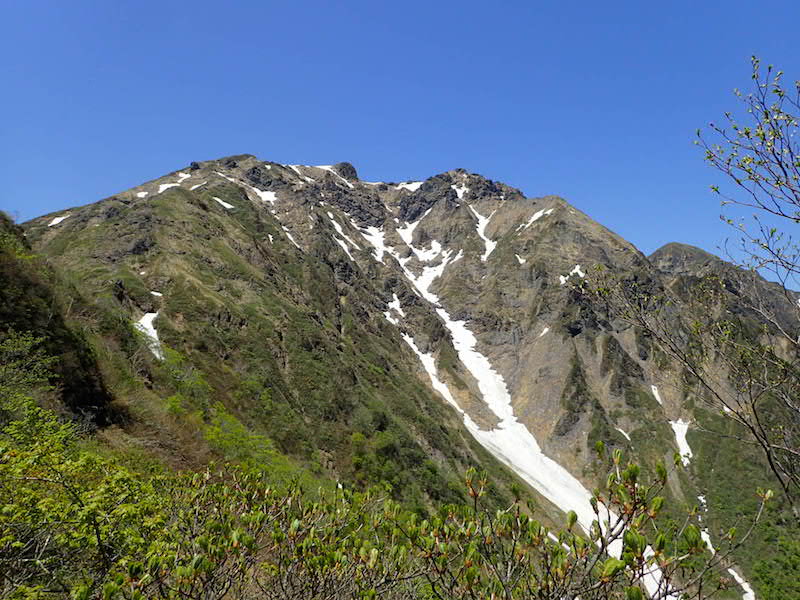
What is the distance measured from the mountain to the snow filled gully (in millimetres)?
563

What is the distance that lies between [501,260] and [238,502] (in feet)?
502

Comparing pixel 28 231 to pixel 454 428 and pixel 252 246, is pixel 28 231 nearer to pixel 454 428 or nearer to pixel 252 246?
pixel 252 246

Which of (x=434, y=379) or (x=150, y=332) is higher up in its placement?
(x=434, y=379)

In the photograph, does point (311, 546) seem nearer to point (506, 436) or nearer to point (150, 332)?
point (150, 332)

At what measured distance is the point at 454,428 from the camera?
84.1 meters

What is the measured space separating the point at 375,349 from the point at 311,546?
86.8 m

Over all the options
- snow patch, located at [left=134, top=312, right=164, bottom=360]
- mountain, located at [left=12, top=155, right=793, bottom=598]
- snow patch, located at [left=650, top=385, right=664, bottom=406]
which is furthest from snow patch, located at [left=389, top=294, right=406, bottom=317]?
snow patch, located at [left=134, top=312, right=164, bottom=360]

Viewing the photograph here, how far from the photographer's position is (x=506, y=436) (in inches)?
4023

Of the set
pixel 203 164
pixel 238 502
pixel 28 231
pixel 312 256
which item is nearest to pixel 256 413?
pixel 238 502

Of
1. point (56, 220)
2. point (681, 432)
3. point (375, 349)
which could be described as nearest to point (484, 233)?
point (375, 349)

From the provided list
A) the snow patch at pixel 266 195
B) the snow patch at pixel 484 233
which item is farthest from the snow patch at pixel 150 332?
the snow patch at pixel 484 233

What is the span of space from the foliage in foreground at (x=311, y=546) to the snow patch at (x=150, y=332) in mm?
29549

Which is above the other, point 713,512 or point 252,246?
point 252,246

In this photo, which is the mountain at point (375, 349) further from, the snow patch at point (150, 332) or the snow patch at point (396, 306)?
the snow patch at point (396, 306)
